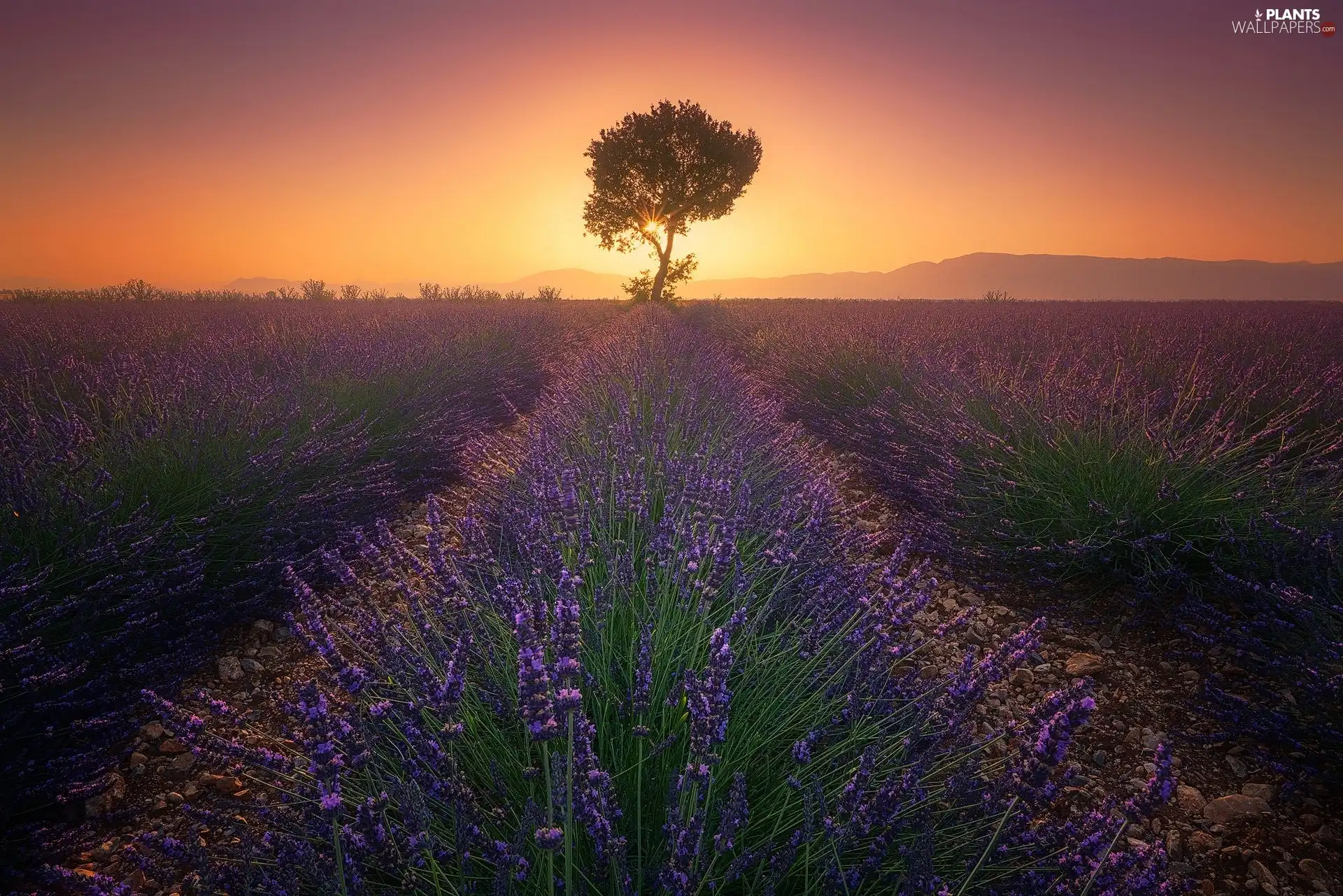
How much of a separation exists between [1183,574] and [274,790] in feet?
11.5

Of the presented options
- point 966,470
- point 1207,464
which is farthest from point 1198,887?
point 966,470

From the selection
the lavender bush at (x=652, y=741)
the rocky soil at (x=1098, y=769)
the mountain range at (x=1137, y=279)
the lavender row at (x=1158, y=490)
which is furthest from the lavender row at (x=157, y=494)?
the mountain range at (x=1137, y=279)

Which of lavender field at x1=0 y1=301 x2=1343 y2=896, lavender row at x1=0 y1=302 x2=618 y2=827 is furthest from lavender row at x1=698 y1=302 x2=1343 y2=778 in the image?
lavender row at x1=0 y1=302 x2=618 y2=827

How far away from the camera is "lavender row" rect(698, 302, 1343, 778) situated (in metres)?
1.98

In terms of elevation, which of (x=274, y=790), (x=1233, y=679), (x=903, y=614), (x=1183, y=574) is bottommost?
(x=274, y=790)

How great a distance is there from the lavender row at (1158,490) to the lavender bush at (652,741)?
2.64 feet

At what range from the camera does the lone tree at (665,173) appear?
21.0 m

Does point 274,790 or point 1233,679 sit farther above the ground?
point 1233,679

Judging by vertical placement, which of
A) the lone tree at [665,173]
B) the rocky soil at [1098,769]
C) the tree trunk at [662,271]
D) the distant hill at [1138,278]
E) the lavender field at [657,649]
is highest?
the distant hill at [1138,278]

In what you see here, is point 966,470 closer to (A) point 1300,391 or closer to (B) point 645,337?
(A) point 1300,391

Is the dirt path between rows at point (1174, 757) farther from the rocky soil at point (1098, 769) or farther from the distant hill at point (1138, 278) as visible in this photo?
the distant hill at point (1138, 278)

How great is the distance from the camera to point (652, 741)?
1.32 meters

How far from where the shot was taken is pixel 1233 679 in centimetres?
218

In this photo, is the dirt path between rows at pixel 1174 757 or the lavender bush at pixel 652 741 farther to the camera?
the dirt path between rows at pixel 1174 757
